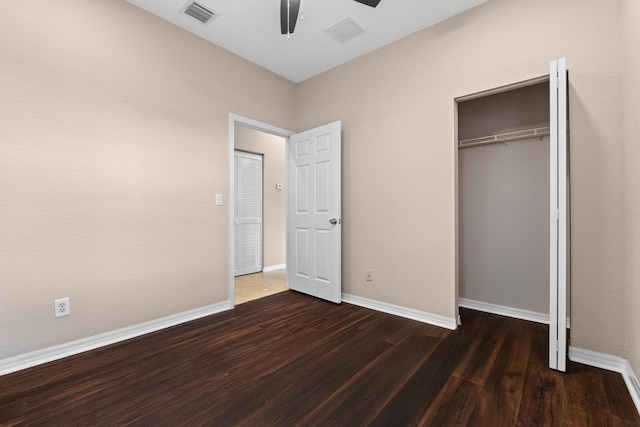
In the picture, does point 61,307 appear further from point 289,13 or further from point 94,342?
point 289,13

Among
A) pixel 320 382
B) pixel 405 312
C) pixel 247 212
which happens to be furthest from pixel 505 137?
pixel 247 212

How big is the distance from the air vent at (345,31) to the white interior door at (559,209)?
67.0 inches

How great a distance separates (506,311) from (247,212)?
3.90 meters

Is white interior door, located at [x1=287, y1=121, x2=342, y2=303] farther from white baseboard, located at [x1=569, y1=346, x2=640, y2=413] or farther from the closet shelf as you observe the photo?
white baseboard, located at [x1=569, y1=346, x2=640, y2=413]

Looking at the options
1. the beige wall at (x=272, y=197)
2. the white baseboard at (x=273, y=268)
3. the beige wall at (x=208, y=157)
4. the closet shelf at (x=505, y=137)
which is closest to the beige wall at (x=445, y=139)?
the beige wall at (x=208, y=157)

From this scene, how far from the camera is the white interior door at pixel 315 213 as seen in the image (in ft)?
11.0

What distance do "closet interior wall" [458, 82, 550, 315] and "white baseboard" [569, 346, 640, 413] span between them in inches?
30.1

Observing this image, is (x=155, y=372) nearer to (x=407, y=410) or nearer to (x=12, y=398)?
(x=12, y=398)

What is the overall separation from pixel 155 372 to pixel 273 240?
3499 mm

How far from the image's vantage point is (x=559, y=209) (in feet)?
6.11

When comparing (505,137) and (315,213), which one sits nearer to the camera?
(505,137)

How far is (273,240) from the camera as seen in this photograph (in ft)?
17.6

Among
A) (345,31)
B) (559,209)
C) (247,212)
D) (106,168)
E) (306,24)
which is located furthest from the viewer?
(247,212)

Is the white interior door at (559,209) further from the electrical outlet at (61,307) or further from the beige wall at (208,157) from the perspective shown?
the electrical outlet at (61,307)
